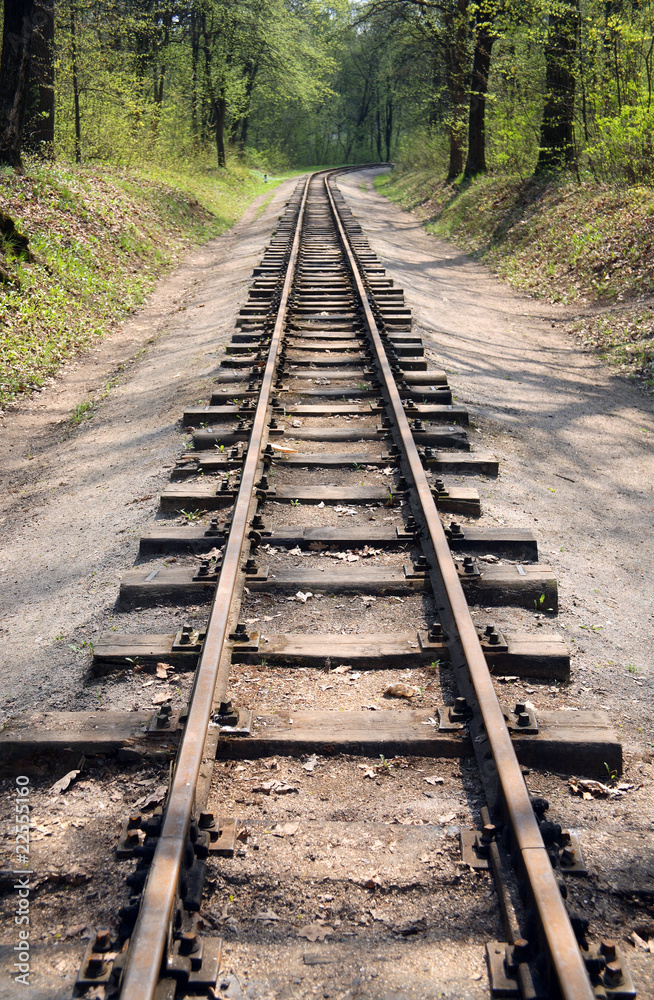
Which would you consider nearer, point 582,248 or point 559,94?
point 582,248

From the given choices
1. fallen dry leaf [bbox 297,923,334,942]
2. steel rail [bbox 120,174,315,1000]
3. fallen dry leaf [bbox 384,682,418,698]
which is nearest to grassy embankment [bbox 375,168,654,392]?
steel rail [bbox 120,174,315,1000]

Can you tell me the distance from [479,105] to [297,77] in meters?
15.2

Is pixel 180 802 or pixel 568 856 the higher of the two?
pixel 180 802

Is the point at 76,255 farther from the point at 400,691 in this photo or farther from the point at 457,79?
the point at 457,79

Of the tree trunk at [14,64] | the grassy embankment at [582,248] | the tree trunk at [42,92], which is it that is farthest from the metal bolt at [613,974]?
the tree trunk at [42,92]

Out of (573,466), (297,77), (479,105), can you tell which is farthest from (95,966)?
(297,77)

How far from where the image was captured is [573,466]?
609 cm

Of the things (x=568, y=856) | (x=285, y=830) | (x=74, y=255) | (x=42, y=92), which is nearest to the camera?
(x=568, y=856)

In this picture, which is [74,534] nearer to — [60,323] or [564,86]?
[60,323]

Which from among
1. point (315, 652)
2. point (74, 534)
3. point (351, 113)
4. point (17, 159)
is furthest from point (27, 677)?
point (351, 113)

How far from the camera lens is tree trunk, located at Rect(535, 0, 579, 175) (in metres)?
14.2

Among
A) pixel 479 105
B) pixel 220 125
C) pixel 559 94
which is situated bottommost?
pixel 559 94

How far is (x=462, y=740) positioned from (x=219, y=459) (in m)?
3.03

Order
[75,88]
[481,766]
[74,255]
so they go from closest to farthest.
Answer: [481,766]
[74,255]
[75,88]
